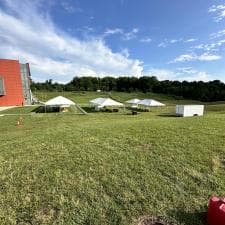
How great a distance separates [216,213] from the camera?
11.7ft

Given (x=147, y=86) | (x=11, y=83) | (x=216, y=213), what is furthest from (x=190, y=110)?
(x=147, y=86)

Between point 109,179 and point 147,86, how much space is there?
3803 inches

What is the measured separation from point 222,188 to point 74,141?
4304 millimetres

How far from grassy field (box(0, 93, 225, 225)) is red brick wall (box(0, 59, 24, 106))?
1313 inches

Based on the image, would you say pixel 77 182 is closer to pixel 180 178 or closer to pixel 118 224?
pixel 118 224

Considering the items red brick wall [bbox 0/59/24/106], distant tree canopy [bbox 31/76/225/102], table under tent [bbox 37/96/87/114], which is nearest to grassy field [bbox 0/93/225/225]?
table under tent [bbox 37/96/87/114]

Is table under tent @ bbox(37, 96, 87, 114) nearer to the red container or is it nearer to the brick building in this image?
the brick building

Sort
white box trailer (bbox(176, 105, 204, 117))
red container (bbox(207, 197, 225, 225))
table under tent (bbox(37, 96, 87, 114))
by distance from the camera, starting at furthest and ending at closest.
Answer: table under tent (bbox(37, 96, 87, 114)), white box trailer (bbox(176, 105, 204, 117)), red container (bbox(207, 197, 225, 225))

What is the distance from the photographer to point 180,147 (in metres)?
6.30

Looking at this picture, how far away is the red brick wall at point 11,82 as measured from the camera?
3641cm

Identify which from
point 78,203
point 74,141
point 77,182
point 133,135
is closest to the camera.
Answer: point 78,203

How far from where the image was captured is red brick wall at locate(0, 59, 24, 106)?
36406 mm

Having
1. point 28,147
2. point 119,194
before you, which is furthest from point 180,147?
point 28,147

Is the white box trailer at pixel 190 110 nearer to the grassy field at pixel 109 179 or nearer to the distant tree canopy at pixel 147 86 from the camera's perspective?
the grassy field at pixel 109 179
